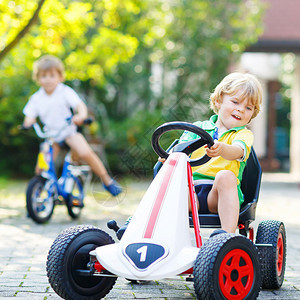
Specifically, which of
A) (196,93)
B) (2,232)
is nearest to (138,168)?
(2,232)

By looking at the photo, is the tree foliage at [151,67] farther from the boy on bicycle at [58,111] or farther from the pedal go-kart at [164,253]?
the pedal go-kart at [164,253]

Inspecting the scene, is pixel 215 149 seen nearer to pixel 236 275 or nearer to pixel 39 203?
pixel 236 275

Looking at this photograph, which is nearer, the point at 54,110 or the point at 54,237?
the point at 54,237

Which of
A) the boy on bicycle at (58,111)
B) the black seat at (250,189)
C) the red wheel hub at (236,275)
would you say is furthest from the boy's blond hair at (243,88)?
the boy on bicycle at (58,111)

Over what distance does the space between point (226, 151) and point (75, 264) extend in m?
0.92

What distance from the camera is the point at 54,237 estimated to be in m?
5.43

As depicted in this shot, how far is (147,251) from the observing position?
2.82m

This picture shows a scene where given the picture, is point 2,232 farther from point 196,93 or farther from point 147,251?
point 196,93

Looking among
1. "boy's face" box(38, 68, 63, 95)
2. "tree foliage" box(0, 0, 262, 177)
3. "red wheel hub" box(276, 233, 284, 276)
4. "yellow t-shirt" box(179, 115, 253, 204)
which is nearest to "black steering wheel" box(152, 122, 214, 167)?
"yellow t-shirt" box(179, 115, 253, 204)

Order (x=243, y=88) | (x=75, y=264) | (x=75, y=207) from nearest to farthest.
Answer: (x=75, y=264) → (x=243, y=88) → (x=75, y=207)

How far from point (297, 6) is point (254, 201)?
38.9 ft

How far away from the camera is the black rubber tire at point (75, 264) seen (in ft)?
9.64

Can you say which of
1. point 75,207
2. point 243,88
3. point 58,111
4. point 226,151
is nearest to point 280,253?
point 226,151

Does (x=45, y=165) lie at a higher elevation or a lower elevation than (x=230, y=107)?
lower
